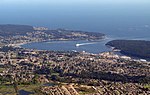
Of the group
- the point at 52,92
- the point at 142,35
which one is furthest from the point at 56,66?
the point at 142,35

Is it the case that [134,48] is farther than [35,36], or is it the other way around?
[35,36]

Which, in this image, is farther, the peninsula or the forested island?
the peninsula

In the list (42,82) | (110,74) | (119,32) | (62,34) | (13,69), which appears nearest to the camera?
(42,82)

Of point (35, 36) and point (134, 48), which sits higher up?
point (35, 36)

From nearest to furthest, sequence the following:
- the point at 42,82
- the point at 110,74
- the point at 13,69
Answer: the point at 42,82 → the point at 110,74 → the point at 13,69

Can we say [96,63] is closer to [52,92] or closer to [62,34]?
[52,92]

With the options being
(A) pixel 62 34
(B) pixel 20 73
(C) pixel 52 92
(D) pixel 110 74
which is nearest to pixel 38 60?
(B) pixel 20 73

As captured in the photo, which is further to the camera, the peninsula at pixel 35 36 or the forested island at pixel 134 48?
the peninsula at pixel 35 36

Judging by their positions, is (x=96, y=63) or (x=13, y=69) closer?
(x=13, y=69)
